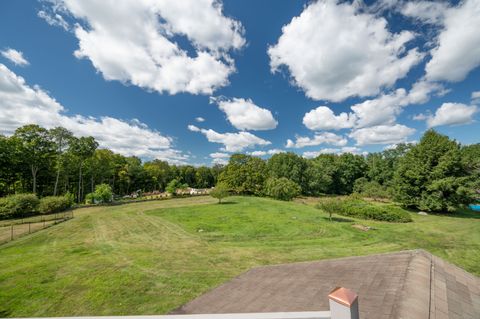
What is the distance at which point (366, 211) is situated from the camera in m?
21.2

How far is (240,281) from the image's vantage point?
24.2 feet

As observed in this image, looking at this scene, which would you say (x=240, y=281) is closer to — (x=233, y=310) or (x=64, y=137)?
(x=233, y=310)

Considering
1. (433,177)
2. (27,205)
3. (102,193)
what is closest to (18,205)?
(27,205)

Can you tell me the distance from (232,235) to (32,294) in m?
10.8

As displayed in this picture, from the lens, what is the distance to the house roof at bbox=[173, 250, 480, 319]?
156 inches

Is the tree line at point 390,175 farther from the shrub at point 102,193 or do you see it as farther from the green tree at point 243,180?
the shrub at point 102,193

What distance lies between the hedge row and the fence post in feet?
116

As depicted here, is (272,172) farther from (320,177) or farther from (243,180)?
(320,177)

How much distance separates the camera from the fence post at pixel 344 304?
176 cm

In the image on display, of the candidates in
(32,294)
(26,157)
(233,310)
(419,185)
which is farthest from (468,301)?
(26,157)

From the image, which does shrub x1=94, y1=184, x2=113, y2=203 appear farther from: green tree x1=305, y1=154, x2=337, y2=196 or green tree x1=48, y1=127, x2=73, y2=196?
green tree x1=305, y1=154, x2=337, y2=196

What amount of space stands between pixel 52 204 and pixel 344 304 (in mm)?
36417

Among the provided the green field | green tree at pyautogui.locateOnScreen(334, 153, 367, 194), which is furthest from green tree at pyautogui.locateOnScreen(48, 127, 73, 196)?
green tree at pyautogui.locateOnScreen(334, 153, 367, 194)

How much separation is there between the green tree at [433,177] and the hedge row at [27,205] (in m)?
46.1
